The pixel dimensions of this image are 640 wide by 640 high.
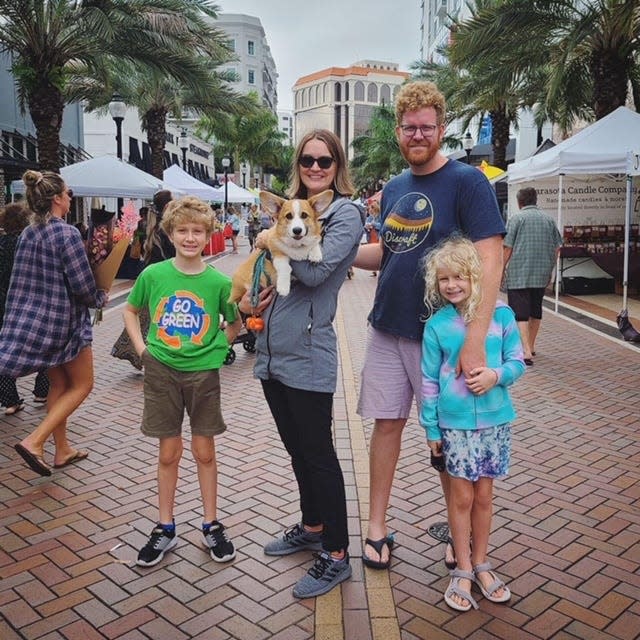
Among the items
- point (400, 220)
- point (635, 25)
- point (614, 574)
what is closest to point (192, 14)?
point (635, 25)

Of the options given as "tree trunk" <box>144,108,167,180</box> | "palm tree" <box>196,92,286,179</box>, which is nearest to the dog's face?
"tree trunk" <box>144,108,167,180</box>

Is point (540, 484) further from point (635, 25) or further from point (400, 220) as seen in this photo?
point (635, 25)

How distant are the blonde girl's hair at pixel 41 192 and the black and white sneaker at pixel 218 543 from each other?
233 cm

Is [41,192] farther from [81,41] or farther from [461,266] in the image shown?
[81,41]

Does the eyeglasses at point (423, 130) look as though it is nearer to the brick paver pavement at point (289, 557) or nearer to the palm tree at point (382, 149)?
the brick paver pavement at point (289, 557)

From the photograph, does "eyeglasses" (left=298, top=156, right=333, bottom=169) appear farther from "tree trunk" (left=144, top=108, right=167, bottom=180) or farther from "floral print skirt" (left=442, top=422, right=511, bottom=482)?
"tree trunk" (left=144, top=108, right=167, bottom=180)

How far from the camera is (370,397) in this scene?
3.44 m

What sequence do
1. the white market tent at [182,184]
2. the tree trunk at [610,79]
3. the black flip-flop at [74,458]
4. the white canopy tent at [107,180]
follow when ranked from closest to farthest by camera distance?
the black flip-flop at [74,458]
the tree trunk at [610,79]
the white canopy tent at [107,180]
the white market tent at [182,184]

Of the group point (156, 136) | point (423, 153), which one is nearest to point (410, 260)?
point (423, 153)

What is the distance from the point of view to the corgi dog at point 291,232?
2.96m

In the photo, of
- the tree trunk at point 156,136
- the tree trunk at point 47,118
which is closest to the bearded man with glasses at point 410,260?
the tree trunk at point 47,118

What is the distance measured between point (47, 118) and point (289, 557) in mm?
13196

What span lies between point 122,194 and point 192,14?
14.2 ft

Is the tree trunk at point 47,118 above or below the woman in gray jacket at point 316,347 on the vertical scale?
above
